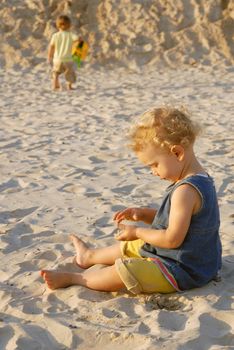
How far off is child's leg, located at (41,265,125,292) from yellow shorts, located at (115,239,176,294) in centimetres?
7

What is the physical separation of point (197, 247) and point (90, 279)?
536 millimetres

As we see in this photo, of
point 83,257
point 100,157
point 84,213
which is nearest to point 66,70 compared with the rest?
point 100,157

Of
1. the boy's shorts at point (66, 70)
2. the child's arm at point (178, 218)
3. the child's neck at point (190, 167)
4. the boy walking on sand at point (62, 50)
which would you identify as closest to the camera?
the child's arm at point (178, 218)

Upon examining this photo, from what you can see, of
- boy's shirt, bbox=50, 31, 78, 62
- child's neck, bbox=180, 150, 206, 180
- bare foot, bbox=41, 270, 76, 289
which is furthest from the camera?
boy's shirt, bbox=50, 31, 78, 62

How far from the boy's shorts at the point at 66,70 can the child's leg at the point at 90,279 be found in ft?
25.8

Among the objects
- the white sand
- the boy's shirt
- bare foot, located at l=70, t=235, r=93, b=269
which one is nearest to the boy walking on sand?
the boy's shirt

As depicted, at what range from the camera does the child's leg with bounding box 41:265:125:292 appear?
291 cm

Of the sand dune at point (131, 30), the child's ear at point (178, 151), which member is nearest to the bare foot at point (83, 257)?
the child's ear at point (178, 151)

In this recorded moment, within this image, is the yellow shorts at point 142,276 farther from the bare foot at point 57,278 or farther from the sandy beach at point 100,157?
the bare foot at point 57,278

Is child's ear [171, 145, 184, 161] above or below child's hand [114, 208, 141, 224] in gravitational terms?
above

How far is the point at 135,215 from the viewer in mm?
3115

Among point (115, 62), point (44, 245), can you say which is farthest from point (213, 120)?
point (115, 62)

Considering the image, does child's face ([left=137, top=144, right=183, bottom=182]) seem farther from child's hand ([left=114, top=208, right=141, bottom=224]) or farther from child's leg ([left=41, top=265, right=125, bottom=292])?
child's leg ([left=41, top=265, right=125, bottom=292])

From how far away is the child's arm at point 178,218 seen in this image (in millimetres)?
2764
